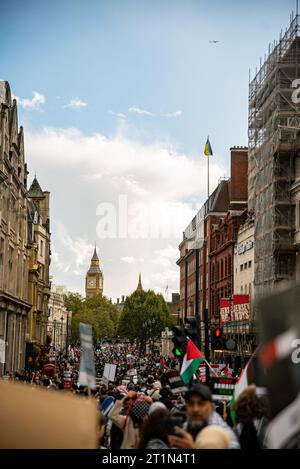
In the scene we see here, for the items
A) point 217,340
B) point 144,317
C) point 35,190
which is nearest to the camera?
point 217,340

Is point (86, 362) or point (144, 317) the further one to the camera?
point (144, 317)

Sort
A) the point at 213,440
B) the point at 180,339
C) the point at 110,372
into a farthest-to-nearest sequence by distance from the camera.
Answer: the point at 110,372, the point at 180,339, the point at 213,440

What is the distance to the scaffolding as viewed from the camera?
1964 inches

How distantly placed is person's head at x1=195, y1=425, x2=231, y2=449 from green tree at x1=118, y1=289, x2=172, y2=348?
14859 centimetres

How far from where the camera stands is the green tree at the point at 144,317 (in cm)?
15525

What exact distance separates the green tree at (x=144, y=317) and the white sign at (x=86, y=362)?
144 meters

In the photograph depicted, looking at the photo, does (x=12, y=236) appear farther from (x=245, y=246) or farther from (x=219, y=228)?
(x=219, y=228)

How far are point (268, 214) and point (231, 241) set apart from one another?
20.9 m

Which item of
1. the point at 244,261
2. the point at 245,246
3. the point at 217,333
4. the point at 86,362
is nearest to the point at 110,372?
the point at 217,333

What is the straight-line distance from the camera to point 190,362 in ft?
57.4

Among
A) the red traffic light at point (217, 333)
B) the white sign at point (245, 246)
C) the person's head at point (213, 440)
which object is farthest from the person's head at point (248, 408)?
the white sign at point (245, 246)

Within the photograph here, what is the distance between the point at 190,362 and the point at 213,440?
11584 millimetres

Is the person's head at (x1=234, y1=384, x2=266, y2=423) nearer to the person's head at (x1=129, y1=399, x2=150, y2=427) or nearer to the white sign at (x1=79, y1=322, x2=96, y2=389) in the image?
the white sign at (x1=79, y1=322, x2=96, y2=389)

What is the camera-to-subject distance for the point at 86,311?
192 meters
